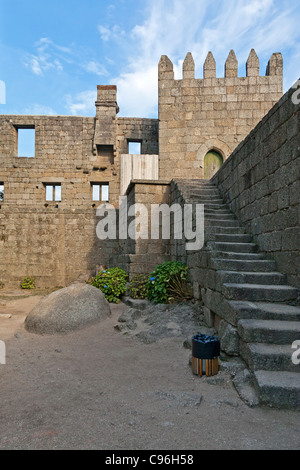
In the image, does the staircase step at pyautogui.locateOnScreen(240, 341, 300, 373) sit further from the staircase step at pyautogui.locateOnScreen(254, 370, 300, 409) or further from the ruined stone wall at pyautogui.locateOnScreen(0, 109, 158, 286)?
the ruined stone wall at pyautogui.locateOnScreen(0, 109, 158, 286)

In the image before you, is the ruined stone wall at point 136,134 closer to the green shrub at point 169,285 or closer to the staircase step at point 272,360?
the green shrub at point 169,285

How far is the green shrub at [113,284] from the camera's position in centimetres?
687

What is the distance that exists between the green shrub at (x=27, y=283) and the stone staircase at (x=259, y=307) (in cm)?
729

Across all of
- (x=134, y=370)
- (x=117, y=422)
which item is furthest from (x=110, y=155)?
(x=117, y=422)

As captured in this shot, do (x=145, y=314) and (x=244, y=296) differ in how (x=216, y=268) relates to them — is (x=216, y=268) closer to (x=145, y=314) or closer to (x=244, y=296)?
(x=244, y=296)

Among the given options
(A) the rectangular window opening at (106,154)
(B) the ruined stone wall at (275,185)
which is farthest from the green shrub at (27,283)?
(B) the ruined stone wall at (275,185)

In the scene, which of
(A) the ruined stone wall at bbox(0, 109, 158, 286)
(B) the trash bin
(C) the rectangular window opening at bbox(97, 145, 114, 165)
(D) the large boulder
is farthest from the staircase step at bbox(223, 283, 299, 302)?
(C) the rectangular window opening at bbox(97, 145, 114, 165)

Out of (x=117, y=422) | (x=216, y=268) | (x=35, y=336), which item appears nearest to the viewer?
(x=117, y=422)

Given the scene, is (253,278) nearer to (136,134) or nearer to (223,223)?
(223,223)

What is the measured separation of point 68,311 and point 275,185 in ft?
12.6

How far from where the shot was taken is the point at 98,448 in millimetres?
1947

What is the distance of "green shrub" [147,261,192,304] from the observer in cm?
568
